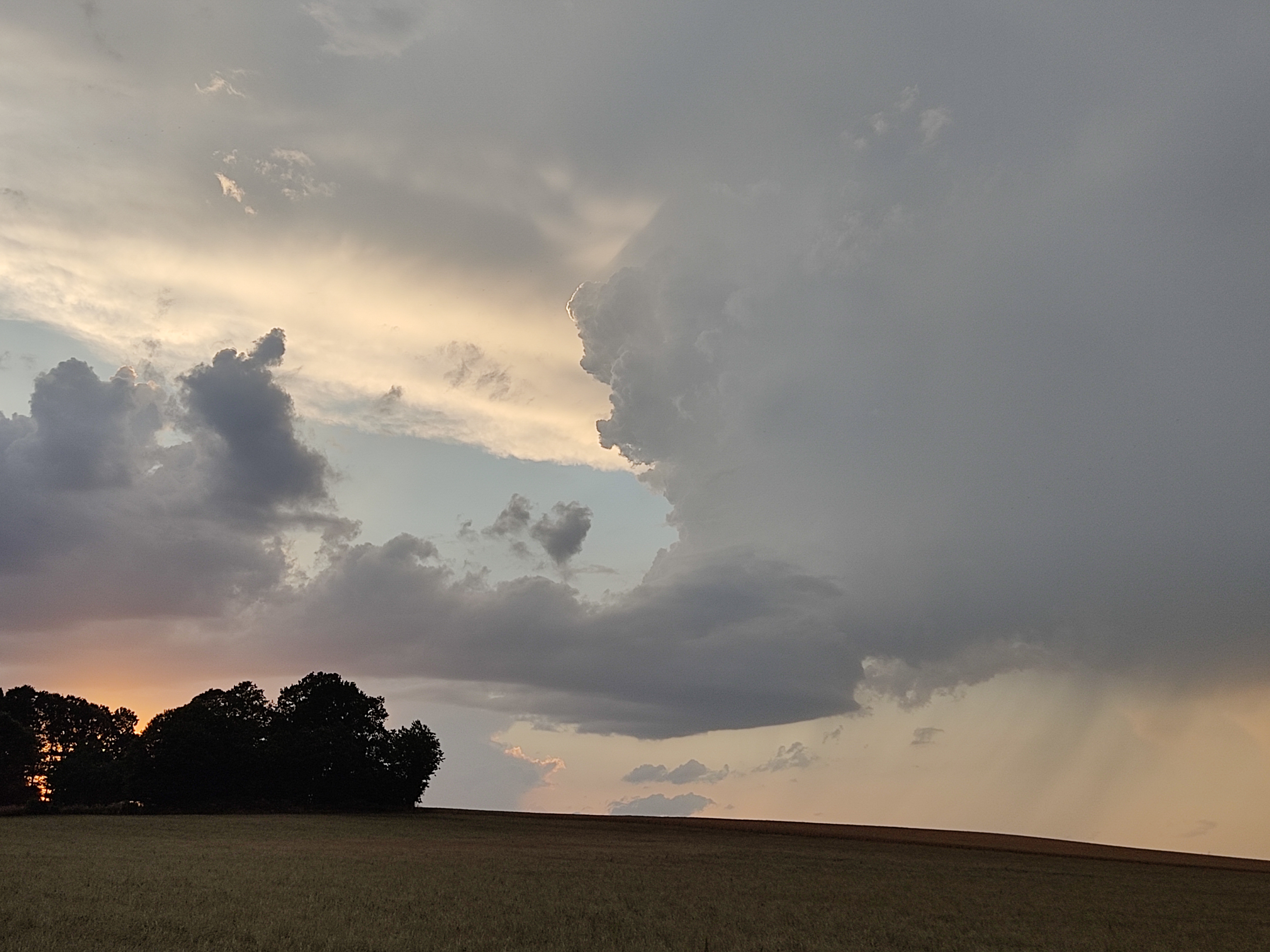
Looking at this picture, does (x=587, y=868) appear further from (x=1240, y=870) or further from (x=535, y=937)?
(x=1240, y=870)

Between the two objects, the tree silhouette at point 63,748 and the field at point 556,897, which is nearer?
the field at point 556,897

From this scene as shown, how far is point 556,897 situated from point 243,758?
269ft

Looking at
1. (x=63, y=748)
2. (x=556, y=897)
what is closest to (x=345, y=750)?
(x=63, y=748)

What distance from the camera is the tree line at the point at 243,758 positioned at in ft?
336

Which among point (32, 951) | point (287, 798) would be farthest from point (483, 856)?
point (287, 798)

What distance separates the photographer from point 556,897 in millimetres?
38469

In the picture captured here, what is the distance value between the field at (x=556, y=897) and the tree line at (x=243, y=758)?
81.6 ft

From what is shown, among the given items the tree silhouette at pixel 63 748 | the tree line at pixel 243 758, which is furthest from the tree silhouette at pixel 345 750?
the tree silhouette at pixel 63 748

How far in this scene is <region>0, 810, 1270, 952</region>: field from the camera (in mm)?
28297

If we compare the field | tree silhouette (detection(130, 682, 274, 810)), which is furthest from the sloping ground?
tree silhouette (detection(130, 682, 274, 810))

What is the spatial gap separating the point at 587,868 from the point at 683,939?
24.1 metres

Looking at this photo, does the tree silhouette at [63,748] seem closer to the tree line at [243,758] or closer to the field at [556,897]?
the tree line at [243,758]

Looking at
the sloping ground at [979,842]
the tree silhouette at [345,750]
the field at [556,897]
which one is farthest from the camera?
the tree silhouette at [345,750]

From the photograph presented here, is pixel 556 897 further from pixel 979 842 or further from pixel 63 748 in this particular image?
pixel 63 748
